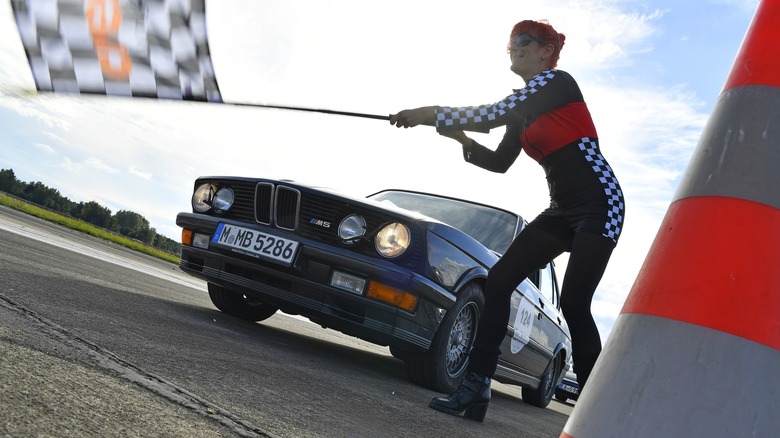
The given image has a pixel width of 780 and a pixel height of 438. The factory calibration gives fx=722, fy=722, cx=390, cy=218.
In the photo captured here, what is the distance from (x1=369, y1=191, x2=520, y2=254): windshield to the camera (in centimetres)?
516

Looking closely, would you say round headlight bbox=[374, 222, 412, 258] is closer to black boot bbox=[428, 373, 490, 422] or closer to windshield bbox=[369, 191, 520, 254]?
black boot bbox=[428, 373, 490, 422]

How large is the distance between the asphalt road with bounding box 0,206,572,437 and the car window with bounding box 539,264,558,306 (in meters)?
2.31

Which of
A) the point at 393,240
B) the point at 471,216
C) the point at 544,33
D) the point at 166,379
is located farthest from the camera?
the point at 471,216

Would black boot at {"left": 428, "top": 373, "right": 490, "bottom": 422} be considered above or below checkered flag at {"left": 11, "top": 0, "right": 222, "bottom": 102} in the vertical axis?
below

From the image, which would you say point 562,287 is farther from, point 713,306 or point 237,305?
point 237,305

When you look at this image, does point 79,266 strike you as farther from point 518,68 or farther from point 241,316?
point 518,68

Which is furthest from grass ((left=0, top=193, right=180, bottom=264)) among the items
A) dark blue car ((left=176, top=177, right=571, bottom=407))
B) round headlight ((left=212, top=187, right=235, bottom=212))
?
dark blue car ((left=176, top=177, right=571, bottom=407))

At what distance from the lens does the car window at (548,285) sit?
6.48 metres

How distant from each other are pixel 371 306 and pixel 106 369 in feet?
6.19

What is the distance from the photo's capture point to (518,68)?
3.58 metres

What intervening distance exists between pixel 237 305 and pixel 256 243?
134cm

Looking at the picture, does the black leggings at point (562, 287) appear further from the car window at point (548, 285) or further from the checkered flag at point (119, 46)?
the car window at point (548, 285)

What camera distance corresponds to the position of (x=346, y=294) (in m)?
3.91

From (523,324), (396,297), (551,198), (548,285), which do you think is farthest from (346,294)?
(548,285)
